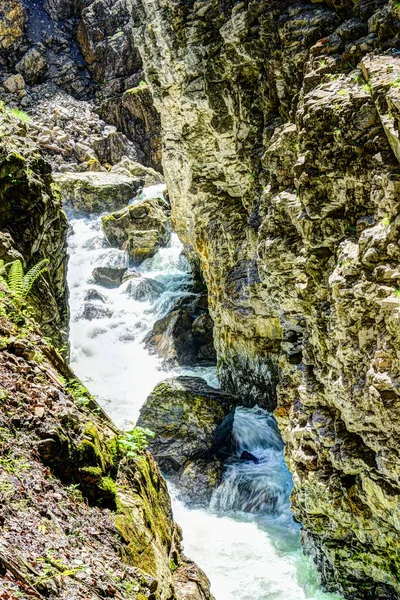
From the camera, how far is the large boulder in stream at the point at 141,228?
2688 centimetres

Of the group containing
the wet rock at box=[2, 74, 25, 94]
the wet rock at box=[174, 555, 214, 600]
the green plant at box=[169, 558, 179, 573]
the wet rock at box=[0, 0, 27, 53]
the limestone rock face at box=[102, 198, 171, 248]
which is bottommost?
the wet rock at box=[174, 555, 214, 600]

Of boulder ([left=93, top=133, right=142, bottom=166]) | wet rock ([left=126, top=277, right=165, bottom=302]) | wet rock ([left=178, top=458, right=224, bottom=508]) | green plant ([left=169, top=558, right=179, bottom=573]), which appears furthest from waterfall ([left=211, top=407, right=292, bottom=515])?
boulder ([left=93, top=133, right=142, bottom=166])

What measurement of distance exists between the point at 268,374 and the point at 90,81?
3731cm

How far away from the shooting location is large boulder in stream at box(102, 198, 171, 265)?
2688 cm

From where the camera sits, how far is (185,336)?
20547mm

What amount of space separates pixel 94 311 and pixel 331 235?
18084 millimetres

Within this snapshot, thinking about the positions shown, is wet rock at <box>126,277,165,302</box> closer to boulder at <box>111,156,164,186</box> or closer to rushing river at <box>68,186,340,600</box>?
rushing river at <box>68,186,340,600</box>

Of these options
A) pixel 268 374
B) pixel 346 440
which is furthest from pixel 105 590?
pixel 268 374

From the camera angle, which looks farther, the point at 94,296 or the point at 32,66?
the point at 32,66

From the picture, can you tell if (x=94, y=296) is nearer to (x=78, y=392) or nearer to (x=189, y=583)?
(x=78, y=392)

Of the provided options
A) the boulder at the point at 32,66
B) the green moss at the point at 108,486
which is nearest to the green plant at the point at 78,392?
the green moss at the point at 108,486

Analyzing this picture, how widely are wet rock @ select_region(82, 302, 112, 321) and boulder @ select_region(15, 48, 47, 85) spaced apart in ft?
88.8

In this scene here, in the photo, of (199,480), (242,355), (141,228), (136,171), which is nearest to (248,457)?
(199,480)

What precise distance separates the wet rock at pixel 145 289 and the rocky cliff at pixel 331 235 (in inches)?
494
